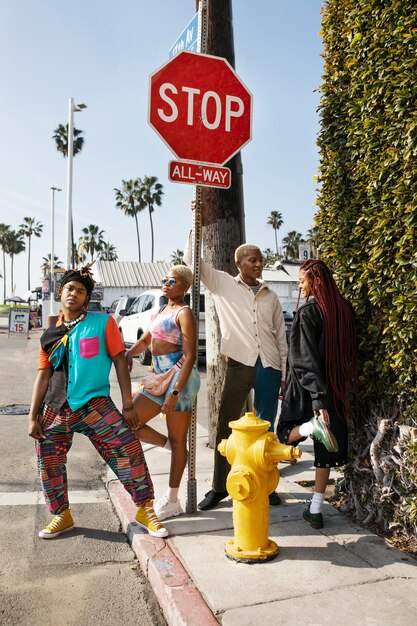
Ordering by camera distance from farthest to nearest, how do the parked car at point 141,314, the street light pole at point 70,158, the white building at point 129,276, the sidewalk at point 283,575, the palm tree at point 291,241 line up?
the palm tree at point 291,241, the white building at point 129,276, the street light pole at point 70,158, the parked car at point 141,314, the sidewalk at point 283,575

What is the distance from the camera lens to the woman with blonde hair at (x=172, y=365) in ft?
13.5

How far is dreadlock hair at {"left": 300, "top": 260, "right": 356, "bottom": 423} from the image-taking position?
148 inches

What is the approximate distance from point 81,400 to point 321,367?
1.61 m

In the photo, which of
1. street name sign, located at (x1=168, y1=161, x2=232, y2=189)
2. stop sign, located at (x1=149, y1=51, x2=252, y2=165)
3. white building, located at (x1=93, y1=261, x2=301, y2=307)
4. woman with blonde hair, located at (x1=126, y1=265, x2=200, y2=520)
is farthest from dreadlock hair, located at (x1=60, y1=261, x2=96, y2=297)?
white building, located at (x1=93, y1=261, x2=301, y2=307)

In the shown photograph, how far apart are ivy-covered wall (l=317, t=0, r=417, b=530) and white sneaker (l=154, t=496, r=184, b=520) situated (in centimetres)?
133

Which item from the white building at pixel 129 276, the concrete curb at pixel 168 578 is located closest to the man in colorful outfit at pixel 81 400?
the concrete curb at pixel 168 578

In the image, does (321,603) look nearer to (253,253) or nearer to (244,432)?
(244,432)

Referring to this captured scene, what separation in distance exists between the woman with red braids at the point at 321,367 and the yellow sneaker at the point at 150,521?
3.39ft

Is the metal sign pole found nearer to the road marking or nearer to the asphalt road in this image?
the asphalt road

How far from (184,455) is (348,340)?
4.86 ft

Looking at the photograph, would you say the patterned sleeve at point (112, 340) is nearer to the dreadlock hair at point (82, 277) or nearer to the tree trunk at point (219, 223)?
the dreadlock hair at point (82, 277)

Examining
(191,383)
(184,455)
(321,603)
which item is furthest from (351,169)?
(321,603)

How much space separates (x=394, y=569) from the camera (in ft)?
10.7

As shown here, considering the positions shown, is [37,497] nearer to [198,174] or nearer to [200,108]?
[198,174]
